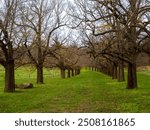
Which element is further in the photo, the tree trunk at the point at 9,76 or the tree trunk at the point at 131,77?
the tree trunk at the point at 131,77

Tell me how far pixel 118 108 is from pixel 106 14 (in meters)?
11.6

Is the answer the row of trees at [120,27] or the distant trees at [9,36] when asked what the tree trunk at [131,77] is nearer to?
the row of trees at [120,27]

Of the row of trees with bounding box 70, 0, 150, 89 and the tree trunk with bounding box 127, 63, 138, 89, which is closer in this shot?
the row of trees with bounding box 70, 0, 150, 89

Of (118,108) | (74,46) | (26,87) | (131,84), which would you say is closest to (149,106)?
(118,108)

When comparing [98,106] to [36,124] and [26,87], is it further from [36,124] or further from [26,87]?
[26,87]

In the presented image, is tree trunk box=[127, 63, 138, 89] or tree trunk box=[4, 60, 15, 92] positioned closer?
tree trunk box=[4, 60, 15, 92]

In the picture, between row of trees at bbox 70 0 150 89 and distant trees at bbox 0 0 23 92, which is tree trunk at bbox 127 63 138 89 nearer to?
row of trees at bbox 70 0 150 89

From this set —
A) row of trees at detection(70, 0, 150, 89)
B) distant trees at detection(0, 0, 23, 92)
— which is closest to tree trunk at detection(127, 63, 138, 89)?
row of trees at detection(70, 0, 150, 89)

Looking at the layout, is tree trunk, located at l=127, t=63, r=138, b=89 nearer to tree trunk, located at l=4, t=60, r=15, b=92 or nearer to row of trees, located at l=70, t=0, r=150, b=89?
row of trees, located at l=70, t=0, r=150, b=89

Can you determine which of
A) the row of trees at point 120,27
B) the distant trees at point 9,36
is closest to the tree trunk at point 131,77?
the row of trees at point 120,27

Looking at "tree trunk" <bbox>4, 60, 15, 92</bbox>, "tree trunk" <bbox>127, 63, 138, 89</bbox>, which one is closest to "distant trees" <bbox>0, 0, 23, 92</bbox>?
"tree trunk" <bbox>4, 60, 15, 92</bbox>

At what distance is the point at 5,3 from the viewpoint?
108 feet

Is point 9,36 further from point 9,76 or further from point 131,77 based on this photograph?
point 131,77

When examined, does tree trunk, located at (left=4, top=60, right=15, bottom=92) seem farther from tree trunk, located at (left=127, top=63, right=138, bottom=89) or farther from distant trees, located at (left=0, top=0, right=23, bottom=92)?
tree trunk, located at (left=127, top=63, right=138, bottom=89)
